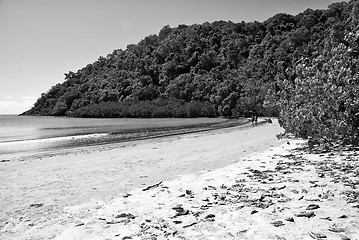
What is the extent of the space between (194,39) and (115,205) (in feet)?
403

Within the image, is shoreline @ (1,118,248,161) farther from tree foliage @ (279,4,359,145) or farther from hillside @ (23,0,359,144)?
hillside @ (23,0,359,144)

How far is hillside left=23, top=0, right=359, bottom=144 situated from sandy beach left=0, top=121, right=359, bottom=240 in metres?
65.1

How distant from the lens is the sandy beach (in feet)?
14.2

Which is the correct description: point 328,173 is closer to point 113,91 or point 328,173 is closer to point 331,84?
point 331,84

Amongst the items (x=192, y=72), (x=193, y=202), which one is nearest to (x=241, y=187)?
(x=193, y=202)

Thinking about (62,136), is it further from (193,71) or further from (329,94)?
(193,71)

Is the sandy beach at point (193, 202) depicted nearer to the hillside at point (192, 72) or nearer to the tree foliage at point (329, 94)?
the tree foliage at point (329, 94)

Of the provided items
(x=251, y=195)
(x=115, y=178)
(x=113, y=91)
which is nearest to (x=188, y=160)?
(x=115, y=178)

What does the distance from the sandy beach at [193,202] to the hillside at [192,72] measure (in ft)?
214

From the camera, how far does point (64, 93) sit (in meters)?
142

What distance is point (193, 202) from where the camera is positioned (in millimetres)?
5691

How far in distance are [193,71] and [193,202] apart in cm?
10685

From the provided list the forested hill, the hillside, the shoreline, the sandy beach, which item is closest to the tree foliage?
the sandy beach

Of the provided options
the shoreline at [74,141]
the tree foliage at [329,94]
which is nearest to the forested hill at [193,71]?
the shoreline at [74,141]
